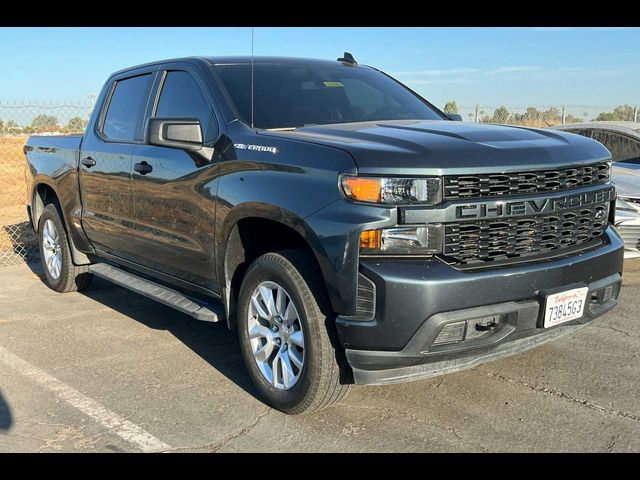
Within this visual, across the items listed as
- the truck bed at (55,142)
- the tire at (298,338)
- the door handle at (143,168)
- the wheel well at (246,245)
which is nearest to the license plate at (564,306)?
the tire at (298,338)

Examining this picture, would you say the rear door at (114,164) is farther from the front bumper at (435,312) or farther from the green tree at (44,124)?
the green tree at (44,124)

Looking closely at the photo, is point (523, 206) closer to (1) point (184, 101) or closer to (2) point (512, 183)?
(2) point (512, 183)

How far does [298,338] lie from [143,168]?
6.31 feet

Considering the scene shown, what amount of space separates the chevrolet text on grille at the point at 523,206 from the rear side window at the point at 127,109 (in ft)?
9.22

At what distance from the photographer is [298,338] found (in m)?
3.48

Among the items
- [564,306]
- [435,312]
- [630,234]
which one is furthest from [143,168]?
[630,234]

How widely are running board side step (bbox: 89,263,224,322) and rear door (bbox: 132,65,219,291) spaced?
5.5 inches

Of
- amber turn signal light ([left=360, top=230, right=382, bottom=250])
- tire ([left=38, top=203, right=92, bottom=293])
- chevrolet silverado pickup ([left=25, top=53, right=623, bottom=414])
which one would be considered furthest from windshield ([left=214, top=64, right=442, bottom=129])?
tire ([left=38, top=203, right=92, bottom=293])

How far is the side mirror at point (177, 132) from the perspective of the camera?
396 cm

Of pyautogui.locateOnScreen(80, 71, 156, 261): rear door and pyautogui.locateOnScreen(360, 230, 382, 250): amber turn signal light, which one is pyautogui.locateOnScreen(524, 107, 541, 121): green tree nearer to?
pyautogui.locateOnScreen(80, 71, 156, 261): rear door

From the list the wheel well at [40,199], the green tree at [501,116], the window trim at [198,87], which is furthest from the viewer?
the green tree at [501,116]

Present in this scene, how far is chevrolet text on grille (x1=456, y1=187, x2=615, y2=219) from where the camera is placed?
3104 mm
